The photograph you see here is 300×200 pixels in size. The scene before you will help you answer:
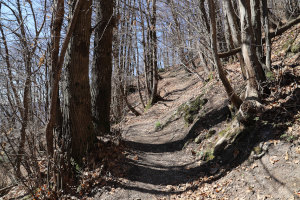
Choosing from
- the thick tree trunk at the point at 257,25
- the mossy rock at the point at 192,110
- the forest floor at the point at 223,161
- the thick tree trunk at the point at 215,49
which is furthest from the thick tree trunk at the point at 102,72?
the thick tree trunk at the point at 257,25

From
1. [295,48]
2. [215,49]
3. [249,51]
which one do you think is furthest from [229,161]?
[295,48]

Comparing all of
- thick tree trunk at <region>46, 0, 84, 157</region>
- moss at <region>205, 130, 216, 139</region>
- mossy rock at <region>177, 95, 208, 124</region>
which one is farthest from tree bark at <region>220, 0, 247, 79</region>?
thick tree trunk at <region>46, 0, 84, 157</region>

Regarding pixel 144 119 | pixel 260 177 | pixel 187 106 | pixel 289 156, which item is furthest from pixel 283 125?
pixel 144 119

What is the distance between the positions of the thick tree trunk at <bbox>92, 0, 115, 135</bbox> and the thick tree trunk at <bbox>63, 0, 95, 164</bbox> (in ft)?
3.89

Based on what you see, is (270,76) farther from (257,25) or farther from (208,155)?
(208,155)

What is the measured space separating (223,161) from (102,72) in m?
4.32

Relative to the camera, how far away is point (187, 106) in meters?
9.08

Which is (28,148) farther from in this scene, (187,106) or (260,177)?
(187,106)

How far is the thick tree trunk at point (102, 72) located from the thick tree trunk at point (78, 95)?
3.89 feet

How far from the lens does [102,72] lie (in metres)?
7.14

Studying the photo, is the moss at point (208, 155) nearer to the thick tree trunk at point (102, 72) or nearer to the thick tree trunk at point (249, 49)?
the thick tree trunk at point (249, 49)

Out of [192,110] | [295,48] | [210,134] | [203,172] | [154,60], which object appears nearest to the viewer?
[203,172]

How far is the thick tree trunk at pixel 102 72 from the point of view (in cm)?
698

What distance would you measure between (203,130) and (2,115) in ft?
17.1
